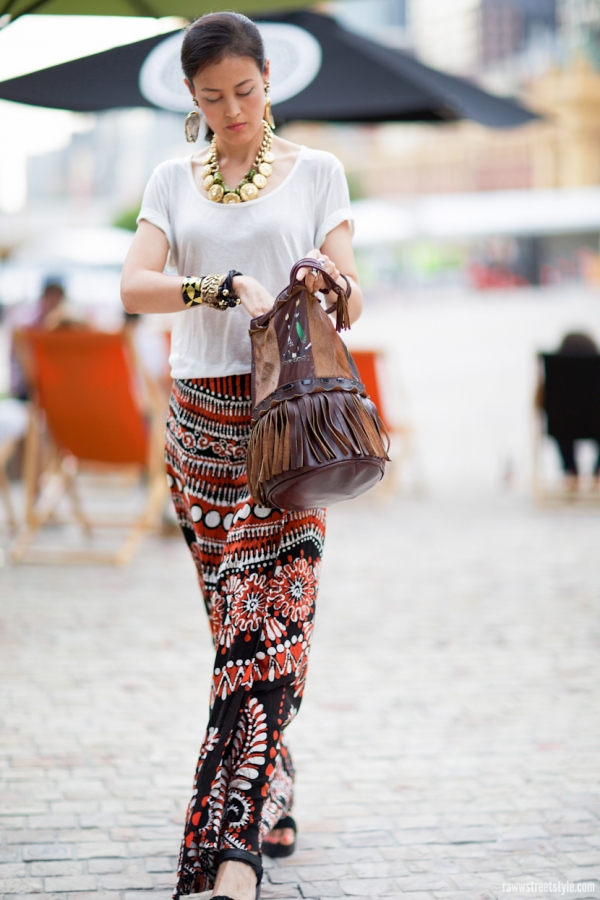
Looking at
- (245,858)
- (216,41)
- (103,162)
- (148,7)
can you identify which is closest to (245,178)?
(216,41)

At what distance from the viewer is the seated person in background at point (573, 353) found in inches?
320

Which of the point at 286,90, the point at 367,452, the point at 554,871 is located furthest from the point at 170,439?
the point at 286,90

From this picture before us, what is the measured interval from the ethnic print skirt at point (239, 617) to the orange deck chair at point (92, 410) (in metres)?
3.49

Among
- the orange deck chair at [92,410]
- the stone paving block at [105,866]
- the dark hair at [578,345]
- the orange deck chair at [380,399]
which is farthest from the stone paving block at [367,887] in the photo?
the dark hair at [578,345]

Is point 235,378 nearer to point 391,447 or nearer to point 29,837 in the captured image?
point 29,837

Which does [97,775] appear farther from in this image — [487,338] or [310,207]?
[487,338]

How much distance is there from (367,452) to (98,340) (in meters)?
4.00

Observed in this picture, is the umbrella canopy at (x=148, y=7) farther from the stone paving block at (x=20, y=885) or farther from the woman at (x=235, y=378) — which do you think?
the stone paving block at (x=20, y=885)

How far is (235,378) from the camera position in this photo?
230 centimetres

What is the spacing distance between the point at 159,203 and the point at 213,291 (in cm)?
31

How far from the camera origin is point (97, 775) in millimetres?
2984

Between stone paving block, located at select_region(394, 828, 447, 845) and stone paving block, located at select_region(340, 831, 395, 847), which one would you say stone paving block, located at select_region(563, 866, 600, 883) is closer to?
stone paving block, located at select_region(394, 828, 447, 845)

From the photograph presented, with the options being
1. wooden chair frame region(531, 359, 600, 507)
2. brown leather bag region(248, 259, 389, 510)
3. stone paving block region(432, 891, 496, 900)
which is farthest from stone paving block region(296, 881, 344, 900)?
wooden chair frame region(531, 359, 600, 507)

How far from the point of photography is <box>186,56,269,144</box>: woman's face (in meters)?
2.14
